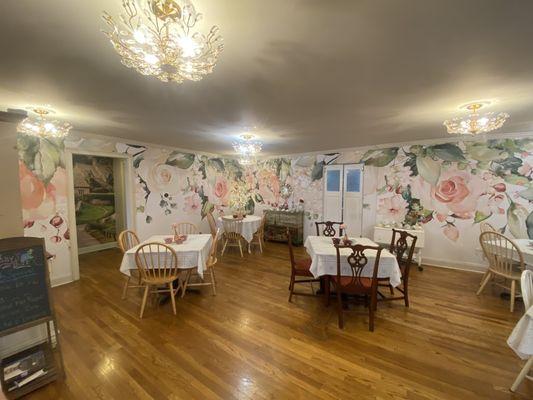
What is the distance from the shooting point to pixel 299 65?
5.17 feet

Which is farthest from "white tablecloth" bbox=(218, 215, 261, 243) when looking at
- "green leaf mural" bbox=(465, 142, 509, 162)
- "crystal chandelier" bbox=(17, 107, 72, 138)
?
"green leaf mural" bbox=(465, 142, 509, 162)

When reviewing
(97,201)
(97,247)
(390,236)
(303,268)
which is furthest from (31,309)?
(390,236)

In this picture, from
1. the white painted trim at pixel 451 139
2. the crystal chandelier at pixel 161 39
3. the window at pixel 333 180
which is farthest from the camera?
the window at pixel 333 180

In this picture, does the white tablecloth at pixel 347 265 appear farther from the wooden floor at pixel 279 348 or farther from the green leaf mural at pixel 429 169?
the green leaf mural at pixel 429 169

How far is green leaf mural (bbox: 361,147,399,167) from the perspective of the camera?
450cm

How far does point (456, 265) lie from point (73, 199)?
22.4ft

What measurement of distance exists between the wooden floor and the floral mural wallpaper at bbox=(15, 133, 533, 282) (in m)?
1.27

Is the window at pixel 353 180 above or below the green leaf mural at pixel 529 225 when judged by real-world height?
above

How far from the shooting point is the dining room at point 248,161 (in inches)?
46.8

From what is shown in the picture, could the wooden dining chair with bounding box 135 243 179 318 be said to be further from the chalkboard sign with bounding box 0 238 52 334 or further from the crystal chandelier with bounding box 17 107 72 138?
the crystal chandelier with bounding box 17 107 72 138

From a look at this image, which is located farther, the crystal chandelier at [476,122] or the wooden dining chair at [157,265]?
the wooden dining chair at [157,265]

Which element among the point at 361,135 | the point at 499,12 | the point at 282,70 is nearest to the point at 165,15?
the point at 282,70

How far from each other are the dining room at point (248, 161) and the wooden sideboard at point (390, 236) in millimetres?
45

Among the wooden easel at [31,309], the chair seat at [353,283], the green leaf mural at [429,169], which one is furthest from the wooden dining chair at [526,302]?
the wooden easel at [31,309]
